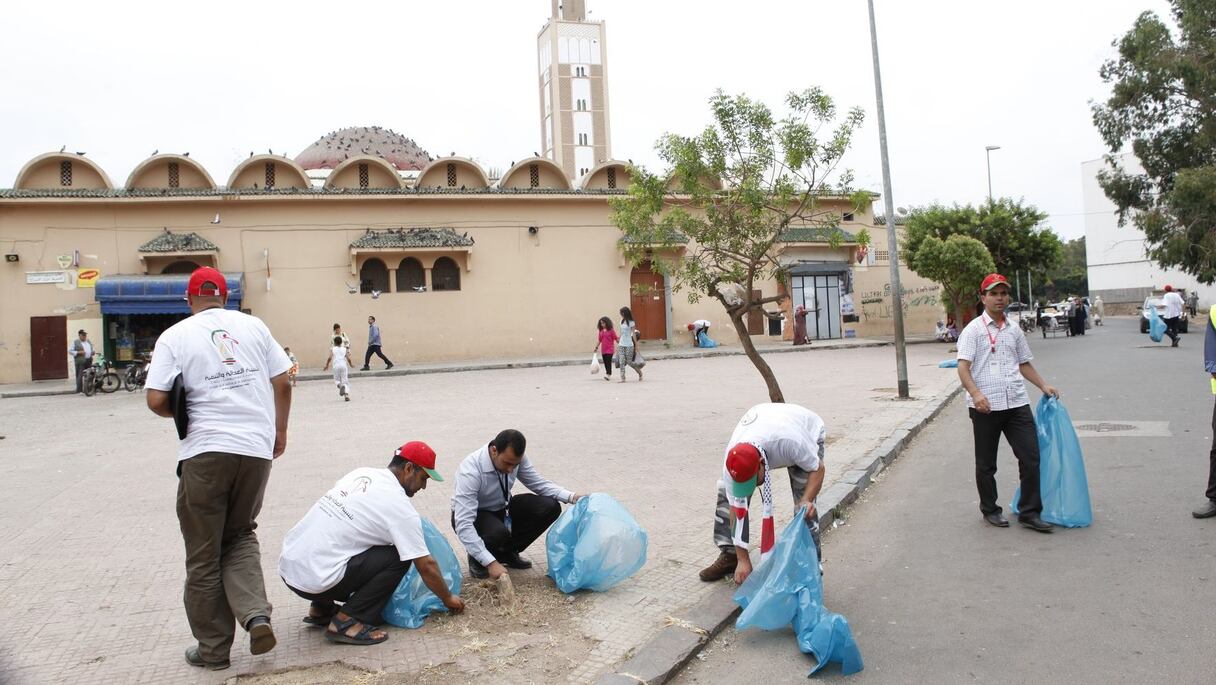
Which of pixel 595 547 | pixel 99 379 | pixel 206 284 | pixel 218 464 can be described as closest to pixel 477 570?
pixel 595 547

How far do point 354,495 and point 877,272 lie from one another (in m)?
33.9

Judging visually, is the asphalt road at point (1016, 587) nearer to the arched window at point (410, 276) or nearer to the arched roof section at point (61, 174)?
the arched window at point (410, 276)

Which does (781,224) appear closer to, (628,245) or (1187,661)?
(628,245)

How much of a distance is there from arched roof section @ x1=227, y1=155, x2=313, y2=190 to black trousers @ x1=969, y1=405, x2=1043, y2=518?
2579 cm

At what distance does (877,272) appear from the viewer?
3566cm

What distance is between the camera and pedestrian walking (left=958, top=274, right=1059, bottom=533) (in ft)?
19.7

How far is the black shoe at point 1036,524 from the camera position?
588cm

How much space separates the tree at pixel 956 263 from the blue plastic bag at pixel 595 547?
24.6 metres

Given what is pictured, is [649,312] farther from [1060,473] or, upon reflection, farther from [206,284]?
[206,284]

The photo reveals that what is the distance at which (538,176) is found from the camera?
31.0m

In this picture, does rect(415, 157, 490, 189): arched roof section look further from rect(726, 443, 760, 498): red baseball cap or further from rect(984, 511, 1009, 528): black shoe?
rect(726, 443, 760, 498): red baseball cap

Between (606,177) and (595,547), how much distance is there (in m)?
28.0

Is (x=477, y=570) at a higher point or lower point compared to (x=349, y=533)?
lower

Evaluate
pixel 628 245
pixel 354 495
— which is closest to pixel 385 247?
pixel 628 245
